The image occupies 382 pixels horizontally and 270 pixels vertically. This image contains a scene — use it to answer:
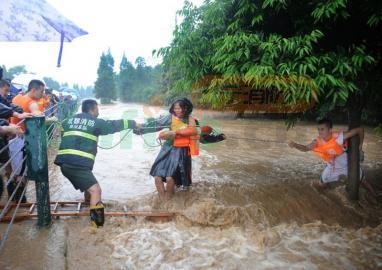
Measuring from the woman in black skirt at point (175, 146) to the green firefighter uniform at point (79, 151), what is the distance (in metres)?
1.00

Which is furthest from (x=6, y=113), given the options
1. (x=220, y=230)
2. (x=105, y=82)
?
(x=105, y=82)

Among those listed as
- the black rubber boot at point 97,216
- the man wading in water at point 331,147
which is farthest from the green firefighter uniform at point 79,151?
the man wading in water at point 331,147

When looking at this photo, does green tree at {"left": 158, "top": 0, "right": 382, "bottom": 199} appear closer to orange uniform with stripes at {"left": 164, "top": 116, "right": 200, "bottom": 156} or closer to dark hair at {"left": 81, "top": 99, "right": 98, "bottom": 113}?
orange uniform with stripes at {"left": 164, "top": 116, "right": 200, "bottom": 156}

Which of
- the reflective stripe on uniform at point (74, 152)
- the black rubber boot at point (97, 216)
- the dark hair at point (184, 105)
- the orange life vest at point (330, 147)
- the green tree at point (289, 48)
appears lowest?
the black rubber boot at point (97, 216)

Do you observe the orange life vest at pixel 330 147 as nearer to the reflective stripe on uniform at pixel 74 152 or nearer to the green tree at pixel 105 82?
the reflective stripe on uniform at pixel 74 152

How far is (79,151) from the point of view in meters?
4.49

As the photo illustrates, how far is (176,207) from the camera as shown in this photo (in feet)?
17.8

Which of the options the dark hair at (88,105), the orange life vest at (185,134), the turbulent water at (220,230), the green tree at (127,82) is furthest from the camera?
the green tree at (127,82)

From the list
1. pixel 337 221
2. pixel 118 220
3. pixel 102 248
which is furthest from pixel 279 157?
pixel 102 248

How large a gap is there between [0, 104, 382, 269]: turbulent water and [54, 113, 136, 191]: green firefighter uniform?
62 centimetres

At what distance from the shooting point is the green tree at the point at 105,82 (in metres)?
64.2

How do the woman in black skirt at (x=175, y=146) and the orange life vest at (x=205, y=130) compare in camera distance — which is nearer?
the woman in black skirt at (x=175, y=146)

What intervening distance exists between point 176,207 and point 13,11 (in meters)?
3.53

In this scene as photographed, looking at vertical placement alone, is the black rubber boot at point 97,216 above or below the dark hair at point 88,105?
below
